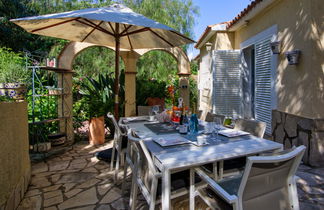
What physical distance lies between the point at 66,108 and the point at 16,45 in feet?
24.9

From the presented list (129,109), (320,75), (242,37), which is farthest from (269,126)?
(129,109)

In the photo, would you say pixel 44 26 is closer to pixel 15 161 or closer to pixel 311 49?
pixel 15 161

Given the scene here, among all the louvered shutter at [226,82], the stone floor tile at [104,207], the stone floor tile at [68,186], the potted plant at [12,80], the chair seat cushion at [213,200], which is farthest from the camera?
the louvered shutter at [226,82]

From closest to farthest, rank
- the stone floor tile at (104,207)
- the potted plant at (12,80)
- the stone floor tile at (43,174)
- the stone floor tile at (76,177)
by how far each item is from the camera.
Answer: the stone floor tile at (104,207), the stone floor tile at (76,177), the potted plant at (12,80), the stone floor tile at (43,174)

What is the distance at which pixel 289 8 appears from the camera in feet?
12.6

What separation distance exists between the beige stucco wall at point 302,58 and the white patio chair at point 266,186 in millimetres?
2347

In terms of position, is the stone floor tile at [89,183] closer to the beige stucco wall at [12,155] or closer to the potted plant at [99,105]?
the beige stucco wall at [12,155]

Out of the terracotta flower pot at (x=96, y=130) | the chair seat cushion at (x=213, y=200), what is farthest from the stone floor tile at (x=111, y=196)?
the terracotta flower pot at (x=96, y=130)

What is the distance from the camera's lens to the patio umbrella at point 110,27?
288cm

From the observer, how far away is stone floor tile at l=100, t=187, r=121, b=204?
2683 mm

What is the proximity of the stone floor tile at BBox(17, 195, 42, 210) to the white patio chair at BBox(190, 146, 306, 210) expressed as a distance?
2192 mm

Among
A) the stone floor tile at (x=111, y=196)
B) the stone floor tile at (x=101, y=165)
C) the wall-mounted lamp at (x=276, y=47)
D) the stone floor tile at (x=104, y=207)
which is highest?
the wall-mounted lamp at (x=276, y=47)

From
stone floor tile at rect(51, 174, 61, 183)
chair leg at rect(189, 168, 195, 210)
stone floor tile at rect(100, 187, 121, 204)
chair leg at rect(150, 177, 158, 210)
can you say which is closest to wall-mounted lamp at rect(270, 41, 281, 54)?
chair leg at rect(189, 168, 195, 210)

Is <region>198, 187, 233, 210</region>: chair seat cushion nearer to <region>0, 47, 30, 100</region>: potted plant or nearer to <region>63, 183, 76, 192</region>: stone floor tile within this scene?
<region>63, 183, 76, 192</region>: stone floor tile
